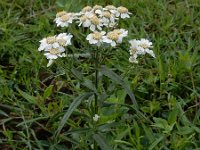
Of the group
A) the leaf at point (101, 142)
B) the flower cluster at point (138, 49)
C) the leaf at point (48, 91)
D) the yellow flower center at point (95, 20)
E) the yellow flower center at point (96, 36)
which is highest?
the yellow flower center at point (95, 20)

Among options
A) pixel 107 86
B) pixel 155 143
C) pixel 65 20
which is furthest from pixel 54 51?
pixel 107 86

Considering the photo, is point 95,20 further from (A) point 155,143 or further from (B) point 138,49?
(A) point 155,143

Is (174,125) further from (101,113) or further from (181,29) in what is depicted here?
(181,29)

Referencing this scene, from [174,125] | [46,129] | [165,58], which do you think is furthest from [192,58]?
[46,129]

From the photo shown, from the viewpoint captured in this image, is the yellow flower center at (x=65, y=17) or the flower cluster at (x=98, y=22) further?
the yellow flower center at (x=65, y=17)

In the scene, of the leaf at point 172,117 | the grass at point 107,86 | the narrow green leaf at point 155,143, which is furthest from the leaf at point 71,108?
the leaf at point 172,117

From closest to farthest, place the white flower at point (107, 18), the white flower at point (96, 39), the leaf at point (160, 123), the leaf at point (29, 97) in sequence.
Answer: the white flower at point (96, 39) < the white flower at point (107, 18) < the leaf at point (160, 123) < the leaf at point (29, 97)

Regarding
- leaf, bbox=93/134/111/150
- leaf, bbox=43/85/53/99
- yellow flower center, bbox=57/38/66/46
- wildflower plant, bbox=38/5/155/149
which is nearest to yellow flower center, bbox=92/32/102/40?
wildflower plant, bbox=38/5/155/149

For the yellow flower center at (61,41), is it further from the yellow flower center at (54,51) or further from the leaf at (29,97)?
the leaf at (29,97)
